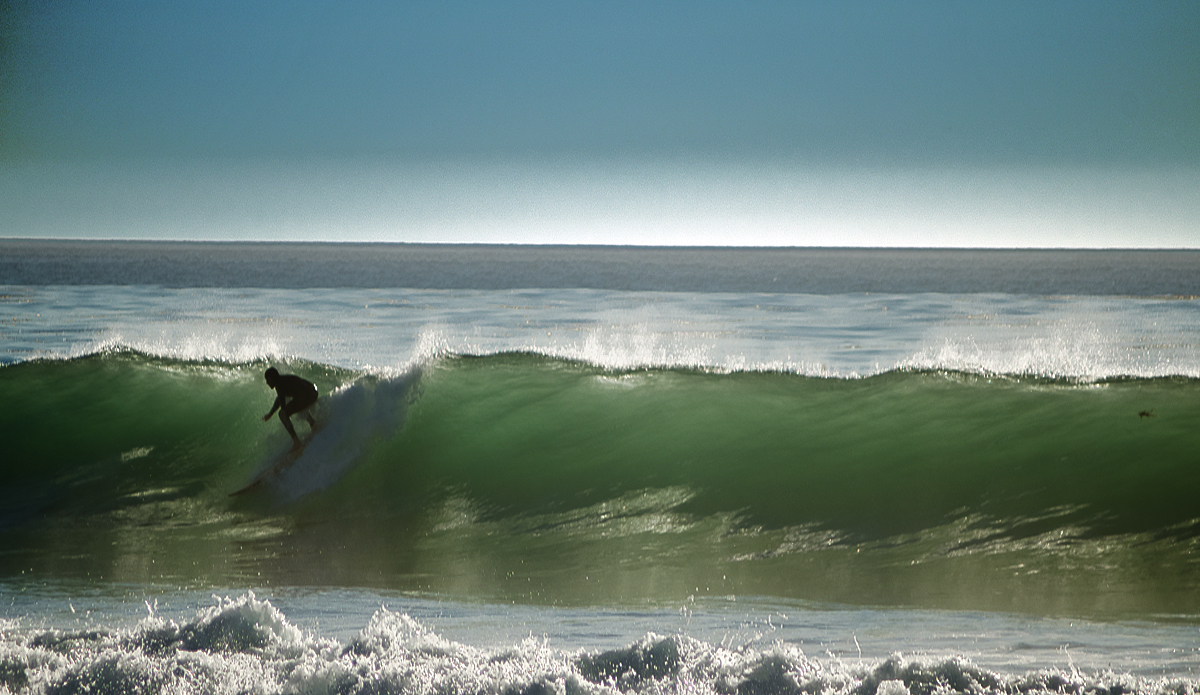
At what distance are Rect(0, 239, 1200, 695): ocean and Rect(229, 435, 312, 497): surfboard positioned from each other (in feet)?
0.25

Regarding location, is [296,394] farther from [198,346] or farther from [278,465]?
[198,346]

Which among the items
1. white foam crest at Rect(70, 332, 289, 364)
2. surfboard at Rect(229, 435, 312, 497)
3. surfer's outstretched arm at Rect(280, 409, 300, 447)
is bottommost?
surfboard at Rect(229, 435, 312, 497)

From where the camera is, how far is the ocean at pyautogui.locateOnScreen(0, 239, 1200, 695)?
3865 mm

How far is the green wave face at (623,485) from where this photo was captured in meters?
5.84

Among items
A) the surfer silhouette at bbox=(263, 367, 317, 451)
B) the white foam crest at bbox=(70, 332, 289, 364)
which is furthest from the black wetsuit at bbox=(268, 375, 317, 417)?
the white foam crest at bbox=(70, 332, 289, 364)

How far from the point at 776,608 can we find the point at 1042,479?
10.9 ft

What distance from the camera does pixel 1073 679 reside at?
12.0ft

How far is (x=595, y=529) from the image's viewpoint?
22.8ft

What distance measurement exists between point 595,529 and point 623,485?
867mm

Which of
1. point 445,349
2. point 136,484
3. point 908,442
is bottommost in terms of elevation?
point 136,484

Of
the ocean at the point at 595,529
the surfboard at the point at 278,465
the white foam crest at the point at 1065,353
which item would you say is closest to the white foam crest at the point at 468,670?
the ocean at the point at 595,529

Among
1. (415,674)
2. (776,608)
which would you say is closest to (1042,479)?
(776,608)

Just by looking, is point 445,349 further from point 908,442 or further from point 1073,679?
point 1073,679

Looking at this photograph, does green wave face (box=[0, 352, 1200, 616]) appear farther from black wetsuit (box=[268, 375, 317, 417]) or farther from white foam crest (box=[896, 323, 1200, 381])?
white foam crest (box=[896, 323, 1200, 381])
